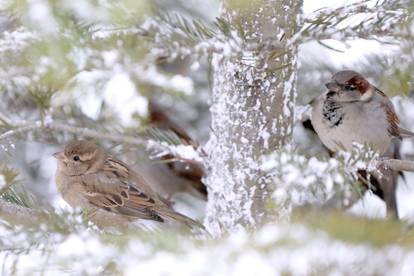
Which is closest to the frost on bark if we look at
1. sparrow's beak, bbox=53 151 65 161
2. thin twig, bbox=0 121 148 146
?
thin twig, bbox=0 121 148 146

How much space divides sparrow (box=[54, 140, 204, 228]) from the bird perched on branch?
0.78m

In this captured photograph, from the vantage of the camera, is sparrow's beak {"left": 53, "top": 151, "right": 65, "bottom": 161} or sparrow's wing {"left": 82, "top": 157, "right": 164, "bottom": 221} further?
sparrow's beak {"left": 53, "top": 151, "right": 65, "bottom": 161}

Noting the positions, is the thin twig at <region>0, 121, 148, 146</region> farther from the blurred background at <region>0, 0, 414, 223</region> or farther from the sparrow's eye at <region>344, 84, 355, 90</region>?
the sparrow's eye at <region>344, 84, 355, 90</region>

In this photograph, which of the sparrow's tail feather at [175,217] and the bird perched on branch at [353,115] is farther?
the bird perched on branch at [353,115]

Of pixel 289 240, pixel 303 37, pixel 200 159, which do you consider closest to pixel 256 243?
pixel 289 240

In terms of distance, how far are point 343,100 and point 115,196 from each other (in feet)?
3.74

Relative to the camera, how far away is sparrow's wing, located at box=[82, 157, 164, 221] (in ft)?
10.1

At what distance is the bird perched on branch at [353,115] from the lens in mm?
2932

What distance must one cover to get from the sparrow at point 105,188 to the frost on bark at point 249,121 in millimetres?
709

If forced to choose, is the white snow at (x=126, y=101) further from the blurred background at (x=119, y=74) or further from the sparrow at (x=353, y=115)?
the sparrow at (x=353, y=115)

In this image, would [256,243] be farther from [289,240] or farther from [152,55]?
[152,55]

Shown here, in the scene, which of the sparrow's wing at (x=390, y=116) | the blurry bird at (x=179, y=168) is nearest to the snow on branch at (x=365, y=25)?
the sparrow's wing at (x=390, y=116)

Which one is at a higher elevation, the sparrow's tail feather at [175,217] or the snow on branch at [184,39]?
the snow on branch at [184,39]

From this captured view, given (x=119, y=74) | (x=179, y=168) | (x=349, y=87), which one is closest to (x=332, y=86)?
(x=349, y=87)
